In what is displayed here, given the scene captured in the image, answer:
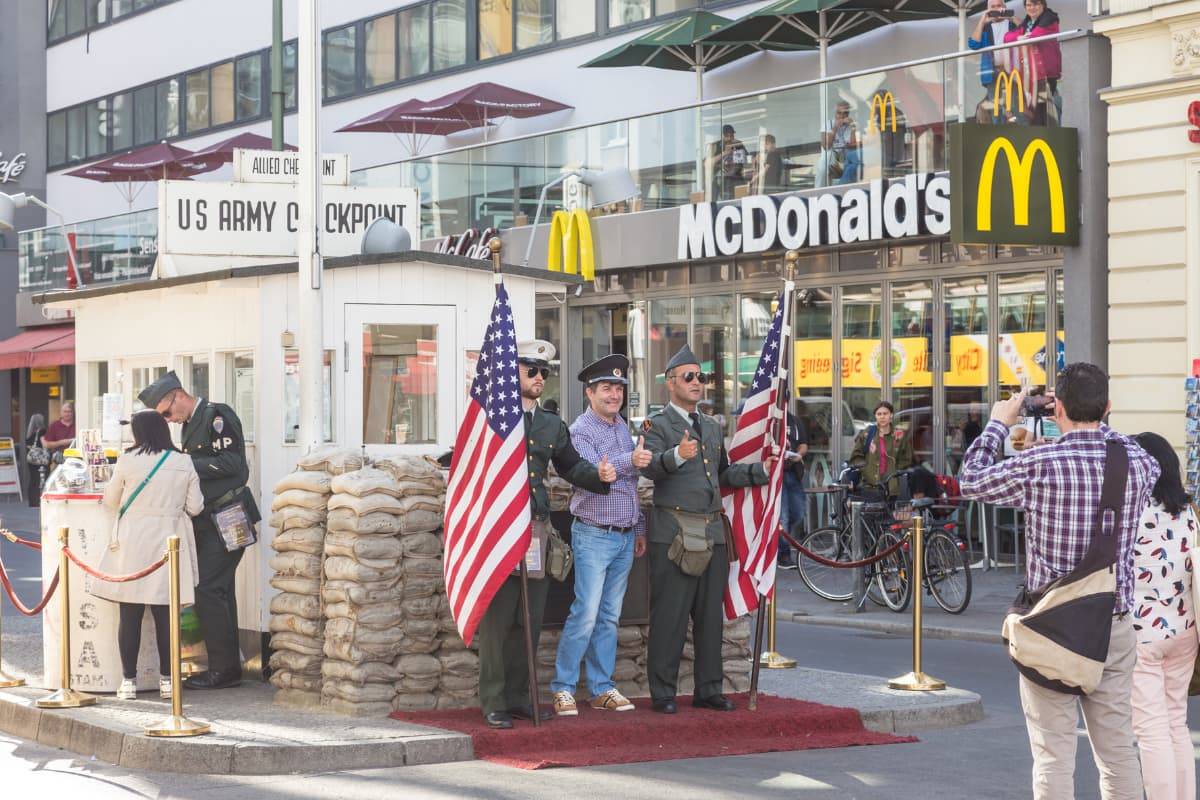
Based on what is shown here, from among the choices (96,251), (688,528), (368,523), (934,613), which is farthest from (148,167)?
(688,528)

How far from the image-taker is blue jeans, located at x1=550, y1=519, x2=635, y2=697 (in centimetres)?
995

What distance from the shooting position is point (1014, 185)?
18.2 metres

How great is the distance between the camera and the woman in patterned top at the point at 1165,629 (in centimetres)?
693

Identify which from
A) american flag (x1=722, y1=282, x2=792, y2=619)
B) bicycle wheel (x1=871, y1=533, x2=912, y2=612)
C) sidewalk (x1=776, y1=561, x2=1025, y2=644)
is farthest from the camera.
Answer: bicycle wheel (x1=871, y1=533, x2=912, y2=612)

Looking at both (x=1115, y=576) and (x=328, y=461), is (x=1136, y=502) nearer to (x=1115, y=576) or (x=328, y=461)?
(x=1115, y=576)

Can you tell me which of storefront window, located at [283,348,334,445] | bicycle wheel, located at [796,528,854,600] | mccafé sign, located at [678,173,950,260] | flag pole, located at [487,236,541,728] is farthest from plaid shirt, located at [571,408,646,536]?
mccafé sign, located at [678,173,950,260]

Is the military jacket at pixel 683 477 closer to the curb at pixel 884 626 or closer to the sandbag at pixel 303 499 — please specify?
the sandbag at pixel 303 499

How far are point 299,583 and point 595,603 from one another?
1850 mm

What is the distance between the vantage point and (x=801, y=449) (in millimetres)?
20422

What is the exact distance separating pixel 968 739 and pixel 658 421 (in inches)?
98.5

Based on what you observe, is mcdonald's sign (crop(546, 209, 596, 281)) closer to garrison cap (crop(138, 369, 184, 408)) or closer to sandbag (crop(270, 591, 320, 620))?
garrison cap (crop(138, 369, 184, 408))

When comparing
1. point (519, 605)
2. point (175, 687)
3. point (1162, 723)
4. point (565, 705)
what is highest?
point (519, 605)

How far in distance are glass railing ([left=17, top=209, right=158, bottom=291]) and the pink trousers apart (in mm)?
24918

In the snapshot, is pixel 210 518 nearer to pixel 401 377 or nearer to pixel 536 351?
pixel 401 377
